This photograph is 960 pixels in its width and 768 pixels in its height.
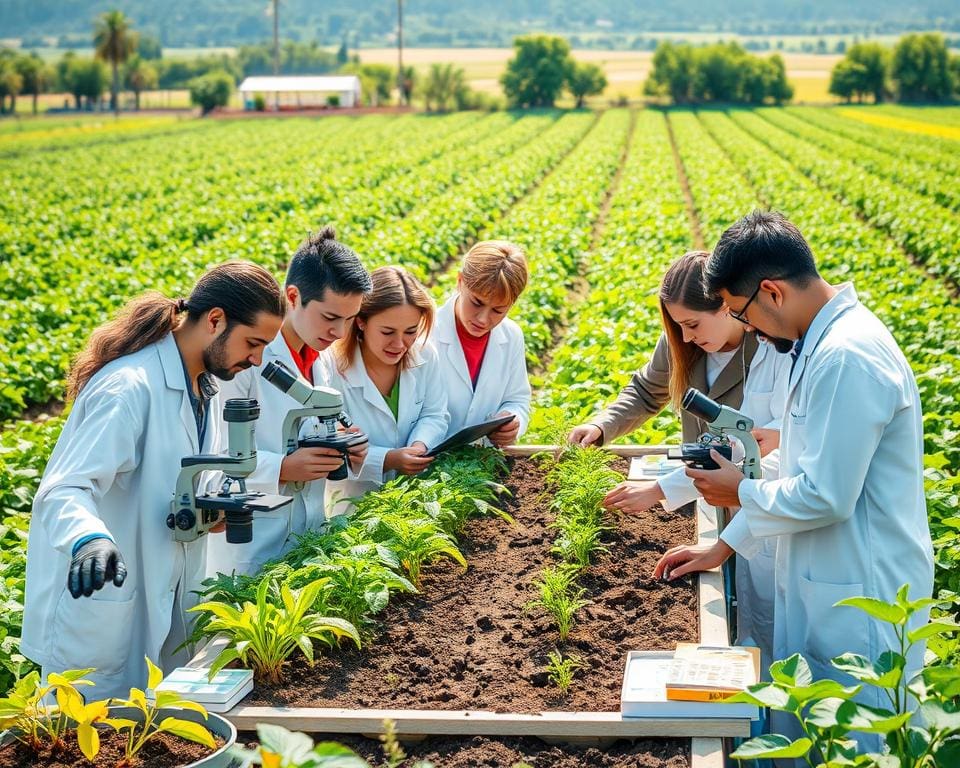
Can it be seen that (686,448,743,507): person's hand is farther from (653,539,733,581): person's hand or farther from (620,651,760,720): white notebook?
(620,651,760,720): white notebook

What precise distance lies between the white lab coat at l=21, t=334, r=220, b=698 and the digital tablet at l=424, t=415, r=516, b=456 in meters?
1.61

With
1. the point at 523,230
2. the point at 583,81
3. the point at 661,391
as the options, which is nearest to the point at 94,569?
the point at 661,391

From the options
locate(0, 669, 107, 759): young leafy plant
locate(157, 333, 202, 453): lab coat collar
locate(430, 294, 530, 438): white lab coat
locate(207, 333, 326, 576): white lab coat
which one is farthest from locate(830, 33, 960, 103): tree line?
locate(0, 669, 107, 759): young leafy plant

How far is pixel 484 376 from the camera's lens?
5543 millimetres

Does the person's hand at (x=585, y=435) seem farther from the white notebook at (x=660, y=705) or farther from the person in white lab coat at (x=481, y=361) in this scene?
the white notebook at (x=660, y=705)

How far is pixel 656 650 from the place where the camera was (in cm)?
369

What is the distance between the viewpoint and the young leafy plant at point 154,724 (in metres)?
2.83

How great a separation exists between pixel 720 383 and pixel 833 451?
5.22 ft

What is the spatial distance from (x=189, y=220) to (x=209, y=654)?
18.4 m

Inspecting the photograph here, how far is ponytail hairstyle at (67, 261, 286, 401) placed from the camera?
3660 millimetres

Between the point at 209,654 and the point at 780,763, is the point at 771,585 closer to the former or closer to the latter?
A: the point at 780,763

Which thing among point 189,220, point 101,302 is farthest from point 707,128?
point 101,302

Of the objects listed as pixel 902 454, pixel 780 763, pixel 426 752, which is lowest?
pixel 780 763

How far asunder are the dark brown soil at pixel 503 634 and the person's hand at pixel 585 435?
528mm
